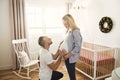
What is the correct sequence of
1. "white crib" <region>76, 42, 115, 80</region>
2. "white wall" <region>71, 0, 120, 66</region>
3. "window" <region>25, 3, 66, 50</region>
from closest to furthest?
1. "white crib" <region>76, 42, 115, 80</region>
2. "white wall" <region>71, 0, 120, 66</region>
3. "window" <region>25, 3, 66, 50</region>

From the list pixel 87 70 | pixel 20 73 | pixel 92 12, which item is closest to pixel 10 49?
pixel 20 73

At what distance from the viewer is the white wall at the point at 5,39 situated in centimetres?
369

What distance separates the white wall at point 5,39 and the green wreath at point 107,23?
8.42ft

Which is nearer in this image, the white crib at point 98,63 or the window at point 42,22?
the white crib at point 98,63

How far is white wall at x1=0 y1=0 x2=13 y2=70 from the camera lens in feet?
12.1

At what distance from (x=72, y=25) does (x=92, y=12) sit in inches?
77.6

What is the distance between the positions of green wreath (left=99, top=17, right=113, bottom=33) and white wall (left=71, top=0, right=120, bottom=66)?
0.23 ft

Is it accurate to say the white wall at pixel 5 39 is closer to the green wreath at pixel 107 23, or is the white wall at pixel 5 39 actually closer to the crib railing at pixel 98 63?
the crib railing at pixel 98 63

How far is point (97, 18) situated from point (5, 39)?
2650 millimetres

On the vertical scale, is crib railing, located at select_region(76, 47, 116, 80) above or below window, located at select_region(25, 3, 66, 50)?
below

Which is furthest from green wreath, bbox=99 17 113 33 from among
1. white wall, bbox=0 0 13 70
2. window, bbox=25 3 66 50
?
white wall, bbox=0 0 13 70

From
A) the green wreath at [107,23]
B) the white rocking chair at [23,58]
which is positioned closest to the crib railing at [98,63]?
the green wreath at [107,23]

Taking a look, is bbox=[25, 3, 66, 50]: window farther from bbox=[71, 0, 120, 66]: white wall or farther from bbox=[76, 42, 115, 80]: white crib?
bbox=[76, 42, 115, 80]: white crib

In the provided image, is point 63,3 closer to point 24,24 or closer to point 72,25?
point 24,24
